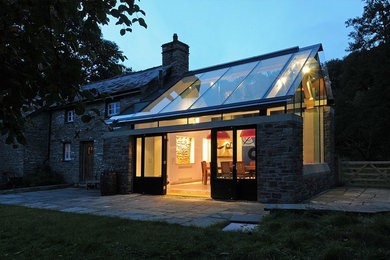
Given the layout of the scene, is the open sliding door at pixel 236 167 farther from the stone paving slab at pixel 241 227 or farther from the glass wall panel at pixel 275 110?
the stone paving slab at pixel 241 227

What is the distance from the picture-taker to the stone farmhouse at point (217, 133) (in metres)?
8.59

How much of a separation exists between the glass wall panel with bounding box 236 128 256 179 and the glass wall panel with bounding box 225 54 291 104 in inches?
40.5

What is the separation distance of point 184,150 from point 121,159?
3.12 meters

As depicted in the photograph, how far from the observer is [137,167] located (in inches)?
460

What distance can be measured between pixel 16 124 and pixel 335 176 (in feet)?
41.1

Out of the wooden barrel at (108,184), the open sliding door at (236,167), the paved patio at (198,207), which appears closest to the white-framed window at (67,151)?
the wooden barrel at (108,184)

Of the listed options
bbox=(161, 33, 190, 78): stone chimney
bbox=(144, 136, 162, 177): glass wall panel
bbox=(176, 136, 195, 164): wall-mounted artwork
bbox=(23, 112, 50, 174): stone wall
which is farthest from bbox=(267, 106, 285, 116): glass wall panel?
bbox=(23, 112, 50, 174): stone wall

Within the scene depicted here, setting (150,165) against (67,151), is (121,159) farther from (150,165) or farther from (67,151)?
(67,151)

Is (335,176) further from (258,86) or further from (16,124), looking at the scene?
(16,124)

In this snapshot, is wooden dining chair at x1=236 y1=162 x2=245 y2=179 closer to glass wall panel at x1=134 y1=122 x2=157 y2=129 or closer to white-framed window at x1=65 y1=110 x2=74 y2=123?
glass wall panel at x1=134 y1=122 x2=157 y2=129

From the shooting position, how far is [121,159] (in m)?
12.0

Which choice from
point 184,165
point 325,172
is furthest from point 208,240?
point 184,165

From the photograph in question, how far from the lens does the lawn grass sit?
13.0 feet

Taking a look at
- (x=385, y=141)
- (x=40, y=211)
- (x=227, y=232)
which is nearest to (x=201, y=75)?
(x=40, y=211)
